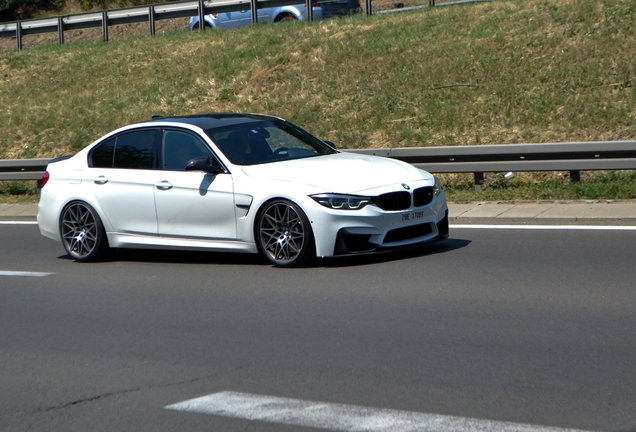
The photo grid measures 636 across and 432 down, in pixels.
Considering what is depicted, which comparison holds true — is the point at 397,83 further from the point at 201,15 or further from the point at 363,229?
the point at 363,229

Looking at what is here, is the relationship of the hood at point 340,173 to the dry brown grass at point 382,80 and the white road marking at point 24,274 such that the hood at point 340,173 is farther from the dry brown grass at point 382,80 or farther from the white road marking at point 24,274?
the dry brown grass at point 382,80

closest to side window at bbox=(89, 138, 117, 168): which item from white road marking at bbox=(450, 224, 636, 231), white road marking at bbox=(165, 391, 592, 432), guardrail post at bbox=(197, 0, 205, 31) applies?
white road marking at bbox=(450, 224, 636, 231)

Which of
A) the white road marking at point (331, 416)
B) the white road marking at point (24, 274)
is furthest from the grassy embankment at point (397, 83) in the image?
the white road marking at point (331, 416)

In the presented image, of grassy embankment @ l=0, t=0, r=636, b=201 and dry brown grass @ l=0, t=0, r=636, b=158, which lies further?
dry brown grass @ l=0, t=0, r=636, b=158

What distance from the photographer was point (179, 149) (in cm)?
980

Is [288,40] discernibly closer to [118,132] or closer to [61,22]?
[61,22]

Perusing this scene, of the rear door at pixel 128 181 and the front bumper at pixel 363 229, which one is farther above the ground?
the rear door at pixel 128 181

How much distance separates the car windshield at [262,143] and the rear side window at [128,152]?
766 millimetres

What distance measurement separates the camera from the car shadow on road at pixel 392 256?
912 centimetres

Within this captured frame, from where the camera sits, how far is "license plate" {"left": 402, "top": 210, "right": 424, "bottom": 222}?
28.6 feet

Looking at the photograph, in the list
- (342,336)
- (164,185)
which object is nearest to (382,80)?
(164,185)

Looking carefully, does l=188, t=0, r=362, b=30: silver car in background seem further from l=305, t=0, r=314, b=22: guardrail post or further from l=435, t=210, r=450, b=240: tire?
l=435, t=210, r=450, b=240: tire

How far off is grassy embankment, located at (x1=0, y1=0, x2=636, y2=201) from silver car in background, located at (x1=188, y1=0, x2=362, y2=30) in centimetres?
75

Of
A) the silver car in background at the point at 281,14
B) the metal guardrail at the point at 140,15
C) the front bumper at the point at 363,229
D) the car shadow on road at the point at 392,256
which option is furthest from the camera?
the metal guardrail at the point at 140,15
